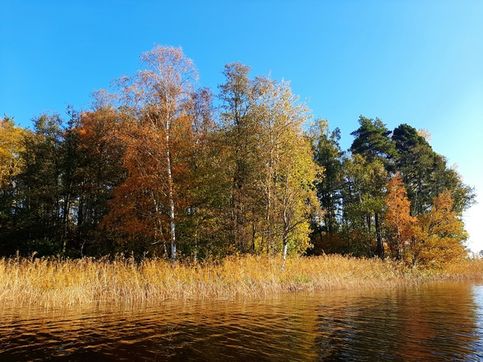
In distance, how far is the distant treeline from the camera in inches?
984

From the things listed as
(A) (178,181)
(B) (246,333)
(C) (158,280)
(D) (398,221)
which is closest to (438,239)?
(D) (398,221)

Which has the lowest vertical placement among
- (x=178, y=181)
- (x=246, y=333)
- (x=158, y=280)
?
(x=246, y=333)

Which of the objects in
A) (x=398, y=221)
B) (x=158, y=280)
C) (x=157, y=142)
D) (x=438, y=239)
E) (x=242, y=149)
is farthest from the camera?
(x=398, y=221)

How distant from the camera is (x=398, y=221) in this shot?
38.7 meters

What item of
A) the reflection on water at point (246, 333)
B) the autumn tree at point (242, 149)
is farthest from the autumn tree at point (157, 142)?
the reflection on water at point (246, 333)

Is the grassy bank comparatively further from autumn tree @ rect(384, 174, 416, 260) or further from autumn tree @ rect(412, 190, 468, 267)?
autumn tree @ rect(384, 174, 416, 260)

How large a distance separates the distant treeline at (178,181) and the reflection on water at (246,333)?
7.46m

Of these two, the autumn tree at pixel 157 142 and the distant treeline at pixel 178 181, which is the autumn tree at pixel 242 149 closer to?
the distant treeline at pixel 178 181

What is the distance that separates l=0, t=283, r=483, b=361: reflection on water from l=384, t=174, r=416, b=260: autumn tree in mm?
25380

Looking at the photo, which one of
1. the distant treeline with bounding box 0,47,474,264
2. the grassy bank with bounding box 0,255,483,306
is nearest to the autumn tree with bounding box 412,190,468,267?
the distant treeline with bounding box 0,47,474,264

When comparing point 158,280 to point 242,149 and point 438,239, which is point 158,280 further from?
point 438,239

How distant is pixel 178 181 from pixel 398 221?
22.3 meters

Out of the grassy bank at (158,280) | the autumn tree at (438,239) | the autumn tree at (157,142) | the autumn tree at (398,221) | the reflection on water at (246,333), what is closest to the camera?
the reflection on water at (246,333)

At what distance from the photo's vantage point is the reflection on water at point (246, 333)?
273 inches
